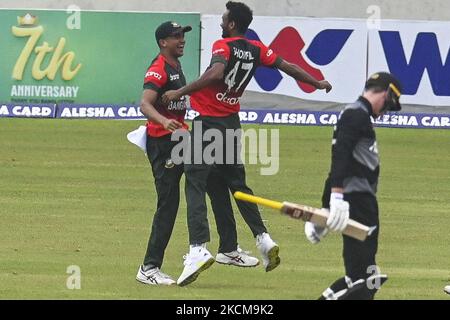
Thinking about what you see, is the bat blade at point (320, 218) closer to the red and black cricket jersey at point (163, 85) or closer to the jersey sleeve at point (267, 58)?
the red and black cricket jersey at point (163, 85)

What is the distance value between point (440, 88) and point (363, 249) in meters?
18.9

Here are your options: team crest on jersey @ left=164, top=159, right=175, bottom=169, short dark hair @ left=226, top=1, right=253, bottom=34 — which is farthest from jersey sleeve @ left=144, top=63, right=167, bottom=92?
short dark hair @ left=226, top=1, right=253, bottom=34

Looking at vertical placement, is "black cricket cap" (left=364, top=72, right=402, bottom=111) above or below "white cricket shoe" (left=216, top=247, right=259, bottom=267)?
above

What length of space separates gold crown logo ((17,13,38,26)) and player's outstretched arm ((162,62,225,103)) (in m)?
16.6

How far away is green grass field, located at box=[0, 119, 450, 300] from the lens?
13062 mm

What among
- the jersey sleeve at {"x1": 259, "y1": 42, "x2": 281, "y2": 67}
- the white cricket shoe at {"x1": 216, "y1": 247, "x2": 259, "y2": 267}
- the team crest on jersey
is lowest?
the white cricket shoe at {"x1": 216, "y1": 247, "x2": 259, "y2": 267}

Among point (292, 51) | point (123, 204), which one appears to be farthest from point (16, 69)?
point (123, 204)

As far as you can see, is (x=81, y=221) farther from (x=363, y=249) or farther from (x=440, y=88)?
(x=440, y=88)

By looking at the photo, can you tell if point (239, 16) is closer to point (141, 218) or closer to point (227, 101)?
point (227, 101)

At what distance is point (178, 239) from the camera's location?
16.2 metres

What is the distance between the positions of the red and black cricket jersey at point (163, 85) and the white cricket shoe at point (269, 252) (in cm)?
134

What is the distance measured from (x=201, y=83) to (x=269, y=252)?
69.0 inches

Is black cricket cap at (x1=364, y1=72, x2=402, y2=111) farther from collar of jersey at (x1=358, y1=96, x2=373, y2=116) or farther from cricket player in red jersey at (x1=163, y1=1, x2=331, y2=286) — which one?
cricket player in red jersey at (x1=163, y1=1, x2=331, y2=286)

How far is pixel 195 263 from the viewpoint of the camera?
1272 cm
